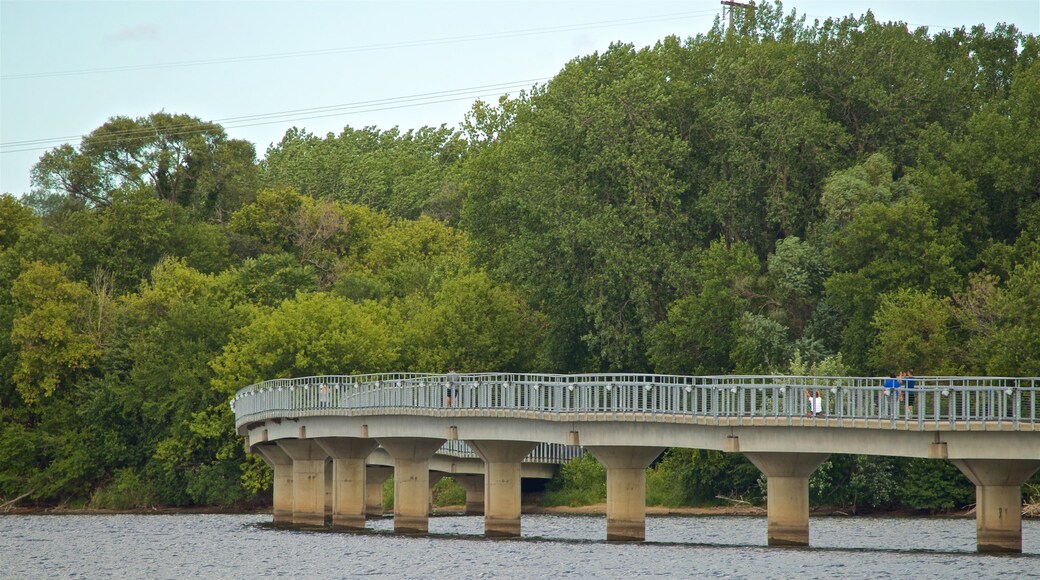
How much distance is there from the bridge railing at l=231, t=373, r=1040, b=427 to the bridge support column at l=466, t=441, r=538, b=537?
6.53 ft

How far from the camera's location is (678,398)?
7662cm

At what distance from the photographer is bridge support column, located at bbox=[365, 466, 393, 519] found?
10619cm

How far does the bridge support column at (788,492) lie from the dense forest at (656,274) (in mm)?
16399

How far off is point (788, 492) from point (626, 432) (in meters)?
6.98

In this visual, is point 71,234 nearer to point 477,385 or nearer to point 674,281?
point 674,281

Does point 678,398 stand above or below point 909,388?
below

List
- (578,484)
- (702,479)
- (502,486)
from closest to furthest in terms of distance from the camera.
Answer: (502,486) < (702,479) < (578,484)

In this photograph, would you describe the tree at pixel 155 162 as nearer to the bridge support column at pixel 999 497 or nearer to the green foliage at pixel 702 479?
the green foliage at pixel 702 479

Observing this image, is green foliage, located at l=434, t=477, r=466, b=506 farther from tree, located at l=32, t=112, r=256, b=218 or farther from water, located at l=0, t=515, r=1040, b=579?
tree, located at l=32, t=112, r=256, b=218

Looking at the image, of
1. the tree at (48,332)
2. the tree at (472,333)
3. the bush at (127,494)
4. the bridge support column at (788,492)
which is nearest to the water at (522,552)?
the bridge support column at (788,492)

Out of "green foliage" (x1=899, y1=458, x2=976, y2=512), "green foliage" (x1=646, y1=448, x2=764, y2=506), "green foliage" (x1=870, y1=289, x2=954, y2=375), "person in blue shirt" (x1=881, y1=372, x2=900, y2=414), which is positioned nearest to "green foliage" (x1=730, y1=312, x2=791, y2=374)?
"green foliage" (x1=646, y1=448, x2=764, y2=506)

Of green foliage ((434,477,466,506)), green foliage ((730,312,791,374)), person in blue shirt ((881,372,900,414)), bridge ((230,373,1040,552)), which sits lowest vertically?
green foliage ((434,477,466,506))

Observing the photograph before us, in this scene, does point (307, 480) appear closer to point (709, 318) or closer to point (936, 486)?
point (709, 318)

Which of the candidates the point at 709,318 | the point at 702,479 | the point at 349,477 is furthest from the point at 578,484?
the point at 349,477
